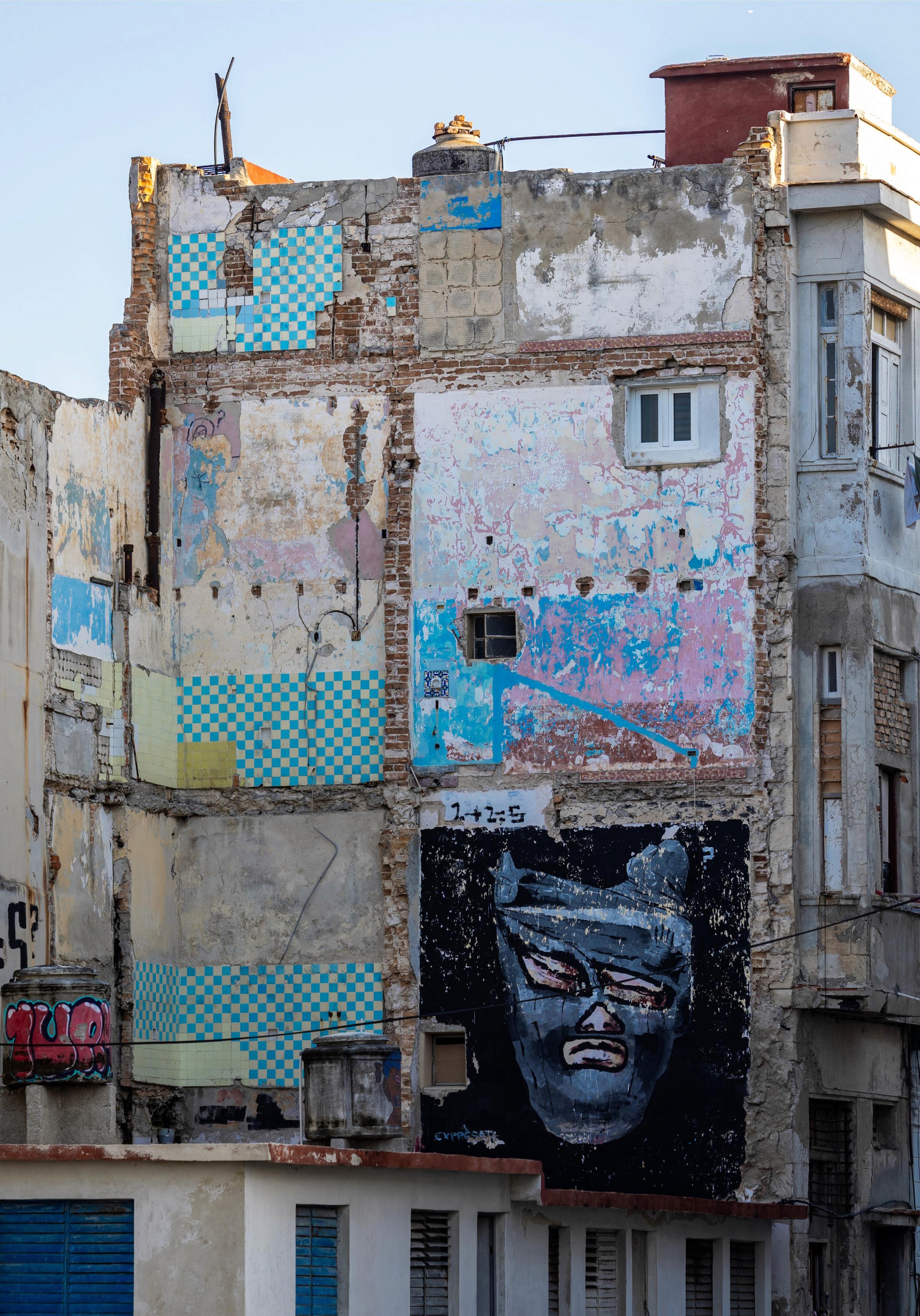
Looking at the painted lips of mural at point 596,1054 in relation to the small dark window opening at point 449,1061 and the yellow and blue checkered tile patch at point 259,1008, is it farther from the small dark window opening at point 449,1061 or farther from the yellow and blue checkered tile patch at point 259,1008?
the yellow and blue checkered tile patch at point 259,1008

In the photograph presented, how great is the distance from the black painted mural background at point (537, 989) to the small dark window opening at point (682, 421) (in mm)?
4128

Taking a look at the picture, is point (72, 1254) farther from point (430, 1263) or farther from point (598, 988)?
point (598, 988)

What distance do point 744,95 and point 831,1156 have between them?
1186cm

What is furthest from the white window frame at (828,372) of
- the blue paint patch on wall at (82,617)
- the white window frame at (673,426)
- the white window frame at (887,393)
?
the blue paint patch on wall at (82,617)

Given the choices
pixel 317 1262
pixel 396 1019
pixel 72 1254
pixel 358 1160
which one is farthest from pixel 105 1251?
pixel 396 1019

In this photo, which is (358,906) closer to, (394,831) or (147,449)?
(394,831)

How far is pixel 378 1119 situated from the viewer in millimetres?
21969

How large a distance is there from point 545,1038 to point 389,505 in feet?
19.7

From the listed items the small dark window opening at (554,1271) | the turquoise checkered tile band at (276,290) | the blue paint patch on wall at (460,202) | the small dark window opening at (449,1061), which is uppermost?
the blue paint patch on wall at (460,202)

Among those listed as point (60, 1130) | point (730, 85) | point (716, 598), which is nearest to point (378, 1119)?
point (60, 1130)

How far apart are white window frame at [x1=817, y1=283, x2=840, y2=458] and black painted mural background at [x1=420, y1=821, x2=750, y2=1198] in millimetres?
4359

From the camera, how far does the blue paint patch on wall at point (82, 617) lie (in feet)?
87.6

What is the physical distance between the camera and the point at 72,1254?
18.9m

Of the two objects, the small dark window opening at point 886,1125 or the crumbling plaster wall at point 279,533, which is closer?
the small dark window opening at point 886,1125
